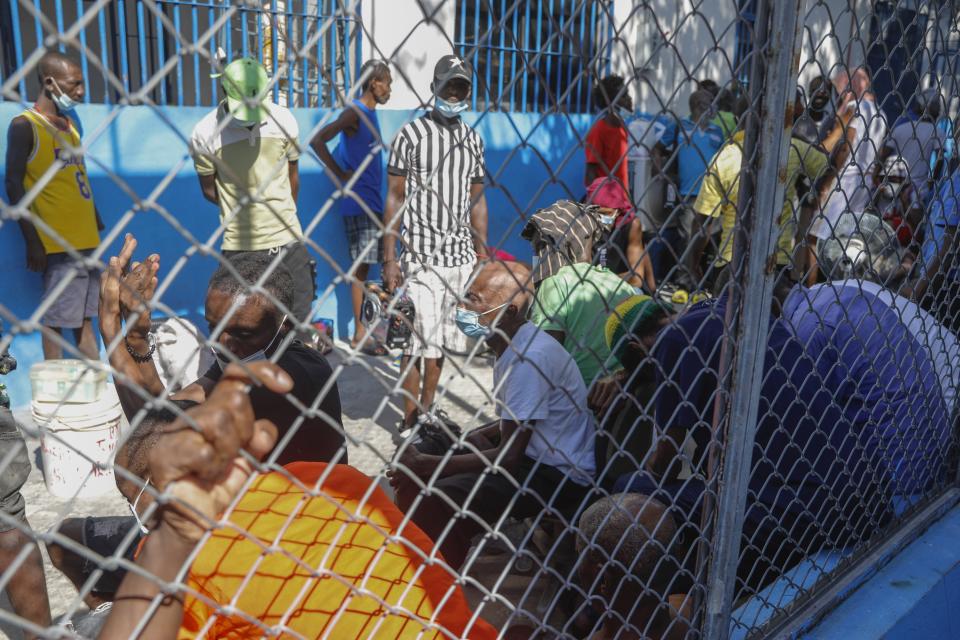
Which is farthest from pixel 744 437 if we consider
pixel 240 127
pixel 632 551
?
pixel 240 127

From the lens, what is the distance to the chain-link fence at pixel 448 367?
3.71 ft

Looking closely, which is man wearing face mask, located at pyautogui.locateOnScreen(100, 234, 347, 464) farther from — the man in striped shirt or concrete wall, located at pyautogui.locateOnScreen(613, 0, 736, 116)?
concrete wall, located at pyautogui.locateOnScreen(613, 0, 736, 116)

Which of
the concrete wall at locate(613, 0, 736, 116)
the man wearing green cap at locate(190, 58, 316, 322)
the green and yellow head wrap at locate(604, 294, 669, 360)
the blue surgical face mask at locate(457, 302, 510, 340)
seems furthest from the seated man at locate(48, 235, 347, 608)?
the concrete wall at locate(613, 0, 736, 116)

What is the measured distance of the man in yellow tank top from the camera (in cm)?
415

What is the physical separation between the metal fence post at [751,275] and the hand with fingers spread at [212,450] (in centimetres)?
106

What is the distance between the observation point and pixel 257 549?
1.55 metres

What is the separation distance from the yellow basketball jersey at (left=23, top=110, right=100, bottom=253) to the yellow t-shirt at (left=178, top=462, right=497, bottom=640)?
3.27m

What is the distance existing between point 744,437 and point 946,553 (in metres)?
1.28

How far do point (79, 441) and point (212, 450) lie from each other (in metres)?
3.00

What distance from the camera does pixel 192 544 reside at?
109 centimetres

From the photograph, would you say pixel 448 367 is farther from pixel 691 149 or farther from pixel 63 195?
pixel 691 149

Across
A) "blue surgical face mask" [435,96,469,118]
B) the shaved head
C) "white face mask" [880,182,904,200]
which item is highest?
the shaved head

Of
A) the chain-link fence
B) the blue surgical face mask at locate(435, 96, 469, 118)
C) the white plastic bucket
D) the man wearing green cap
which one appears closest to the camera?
the chain-link fence

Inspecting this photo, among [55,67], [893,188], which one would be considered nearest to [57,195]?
[55,67]
